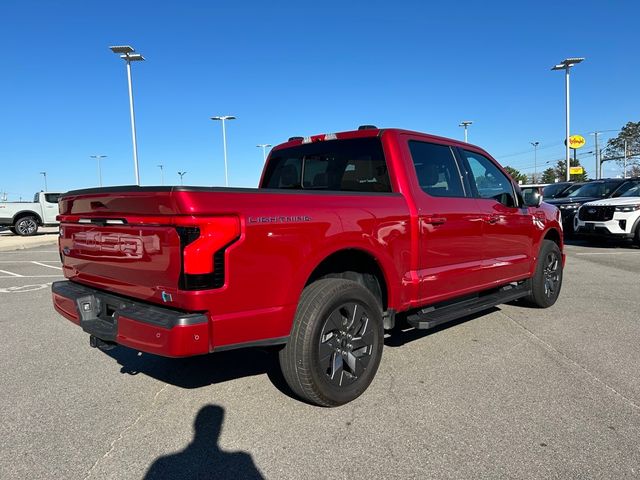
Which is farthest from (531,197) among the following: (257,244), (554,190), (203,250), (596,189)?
(554,190)

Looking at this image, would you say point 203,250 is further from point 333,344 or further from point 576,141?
point 576,141

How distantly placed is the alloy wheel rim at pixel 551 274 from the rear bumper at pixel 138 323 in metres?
4.78

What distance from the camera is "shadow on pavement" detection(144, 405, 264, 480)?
257 centimetres

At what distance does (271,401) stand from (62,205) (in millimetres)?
2213

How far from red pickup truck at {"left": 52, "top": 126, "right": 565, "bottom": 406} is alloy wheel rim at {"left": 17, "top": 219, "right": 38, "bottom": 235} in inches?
796

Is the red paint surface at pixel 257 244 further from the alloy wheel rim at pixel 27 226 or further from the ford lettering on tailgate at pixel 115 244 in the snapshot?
the alloy wheel rim at pixel 27 226

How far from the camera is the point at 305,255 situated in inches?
120

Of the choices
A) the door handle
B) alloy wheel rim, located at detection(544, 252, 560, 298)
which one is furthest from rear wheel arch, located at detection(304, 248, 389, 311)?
alloy wheel rim, located at detection(544, 252, 560, 298)

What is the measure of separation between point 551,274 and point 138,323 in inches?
205

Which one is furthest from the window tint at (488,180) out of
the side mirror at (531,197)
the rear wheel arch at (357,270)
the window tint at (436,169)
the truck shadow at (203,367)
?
the truck shadow at (203,367)

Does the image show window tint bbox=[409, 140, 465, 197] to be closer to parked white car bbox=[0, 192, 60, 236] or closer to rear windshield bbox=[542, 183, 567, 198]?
rear windshield bbox=[542, 183, 567, 198]

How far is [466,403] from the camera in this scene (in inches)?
132

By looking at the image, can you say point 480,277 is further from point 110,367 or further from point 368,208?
point 110,367

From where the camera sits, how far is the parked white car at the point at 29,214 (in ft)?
67.3
